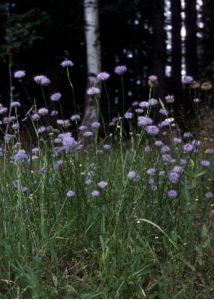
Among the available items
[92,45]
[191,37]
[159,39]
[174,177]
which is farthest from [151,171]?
[191,37]

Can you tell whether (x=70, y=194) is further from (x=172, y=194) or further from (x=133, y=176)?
(x=172, y=194)

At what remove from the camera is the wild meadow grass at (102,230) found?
276cm

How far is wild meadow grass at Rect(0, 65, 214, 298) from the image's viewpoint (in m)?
2.76

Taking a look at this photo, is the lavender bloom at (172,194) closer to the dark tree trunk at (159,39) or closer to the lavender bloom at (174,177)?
the lavender bloom at (174,177)

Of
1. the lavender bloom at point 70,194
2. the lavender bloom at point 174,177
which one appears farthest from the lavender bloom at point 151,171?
the lavender bloom at point 70,194

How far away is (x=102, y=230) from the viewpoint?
3092mm

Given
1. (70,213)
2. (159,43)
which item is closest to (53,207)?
(70,213)

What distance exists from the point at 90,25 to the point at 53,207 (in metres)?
6.28

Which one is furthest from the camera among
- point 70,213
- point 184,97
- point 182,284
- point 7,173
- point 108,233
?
point 184,97

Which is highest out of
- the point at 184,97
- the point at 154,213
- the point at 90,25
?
the point at 90,25

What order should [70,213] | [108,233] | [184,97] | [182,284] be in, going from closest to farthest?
1. [182,284]
2. [108,233]
3. [70,213]
4. [184,97]

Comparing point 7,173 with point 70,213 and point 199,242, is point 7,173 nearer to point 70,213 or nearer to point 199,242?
point 70,213

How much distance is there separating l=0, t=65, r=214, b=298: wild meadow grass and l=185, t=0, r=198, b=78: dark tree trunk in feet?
35.6

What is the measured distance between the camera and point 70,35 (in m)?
12.2
